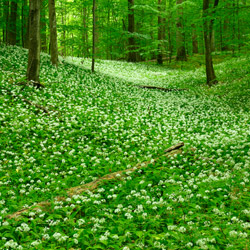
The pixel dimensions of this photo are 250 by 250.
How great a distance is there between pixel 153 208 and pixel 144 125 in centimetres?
606

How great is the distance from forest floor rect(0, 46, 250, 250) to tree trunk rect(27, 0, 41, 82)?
827 mm

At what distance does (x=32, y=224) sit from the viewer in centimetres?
416

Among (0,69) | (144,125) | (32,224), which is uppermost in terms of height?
(0,69)

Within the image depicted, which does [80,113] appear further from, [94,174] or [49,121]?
[94,174]

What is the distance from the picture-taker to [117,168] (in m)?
6.74

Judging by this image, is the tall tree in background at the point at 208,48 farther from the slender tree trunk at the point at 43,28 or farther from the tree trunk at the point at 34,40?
the slender tree trunk at the point at 43,28

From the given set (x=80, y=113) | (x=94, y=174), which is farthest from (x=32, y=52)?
(x=94, y=174)

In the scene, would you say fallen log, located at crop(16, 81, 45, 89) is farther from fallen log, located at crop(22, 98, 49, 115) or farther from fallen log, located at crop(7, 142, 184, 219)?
fallen log, located at crop(7, 142, 184, 219)

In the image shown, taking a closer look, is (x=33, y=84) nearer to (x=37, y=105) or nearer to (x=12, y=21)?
(x=37, y=105)

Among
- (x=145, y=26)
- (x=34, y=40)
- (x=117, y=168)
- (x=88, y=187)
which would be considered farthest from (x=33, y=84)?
(x=145, y=26)

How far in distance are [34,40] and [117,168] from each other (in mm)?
8000

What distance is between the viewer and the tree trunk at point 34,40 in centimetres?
1111

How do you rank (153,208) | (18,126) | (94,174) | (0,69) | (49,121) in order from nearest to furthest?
(153,208) < (94,174) < (18,126) < (49,121) < (0,69)

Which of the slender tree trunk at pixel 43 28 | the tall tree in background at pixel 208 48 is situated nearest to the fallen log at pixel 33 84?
the tall tree in background at pixel 208 48
